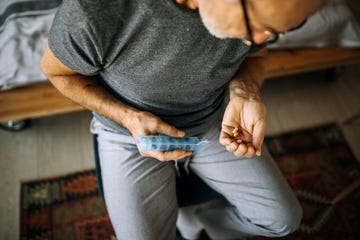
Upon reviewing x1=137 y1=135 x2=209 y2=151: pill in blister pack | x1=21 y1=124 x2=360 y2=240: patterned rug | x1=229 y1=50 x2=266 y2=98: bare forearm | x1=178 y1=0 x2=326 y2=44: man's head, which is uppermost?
x1=178 y1=0 x2=326 y2=44: man's head

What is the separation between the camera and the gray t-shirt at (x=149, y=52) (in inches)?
27.7

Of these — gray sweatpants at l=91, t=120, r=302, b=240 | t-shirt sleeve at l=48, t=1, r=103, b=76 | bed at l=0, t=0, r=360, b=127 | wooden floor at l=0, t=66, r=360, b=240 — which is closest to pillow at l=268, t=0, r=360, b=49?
bed at l=0, t=0, r=360, b=127

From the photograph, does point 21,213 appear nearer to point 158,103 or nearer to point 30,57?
point 30,57

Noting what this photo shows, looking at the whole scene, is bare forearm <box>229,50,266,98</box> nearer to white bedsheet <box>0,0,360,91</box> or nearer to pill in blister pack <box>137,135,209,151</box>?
pill in blister pack <box>137,135,209,151</box>

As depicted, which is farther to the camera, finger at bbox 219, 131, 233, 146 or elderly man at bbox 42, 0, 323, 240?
finger at bbox 219, 131, 233, 146

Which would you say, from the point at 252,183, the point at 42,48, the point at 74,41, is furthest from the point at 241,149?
the point at 42,48

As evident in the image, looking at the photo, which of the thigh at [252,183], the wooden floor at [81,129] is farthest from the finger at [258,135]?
the wooden floor at [81,129]

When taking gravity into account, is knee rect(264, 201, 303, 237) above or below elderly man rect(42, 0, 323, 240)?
below

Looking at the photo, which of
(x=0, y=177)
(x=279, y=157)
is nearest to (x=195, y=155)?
(x=279, y=157)

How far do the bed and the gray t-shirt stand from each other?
1.46 feet

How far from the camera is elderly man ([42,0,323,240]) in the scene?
2.26 feet

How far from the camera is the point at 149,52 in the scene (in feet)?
2.52

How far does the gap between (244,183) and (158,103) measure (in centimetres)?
34

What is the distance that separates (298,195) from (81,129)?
0.98 m
